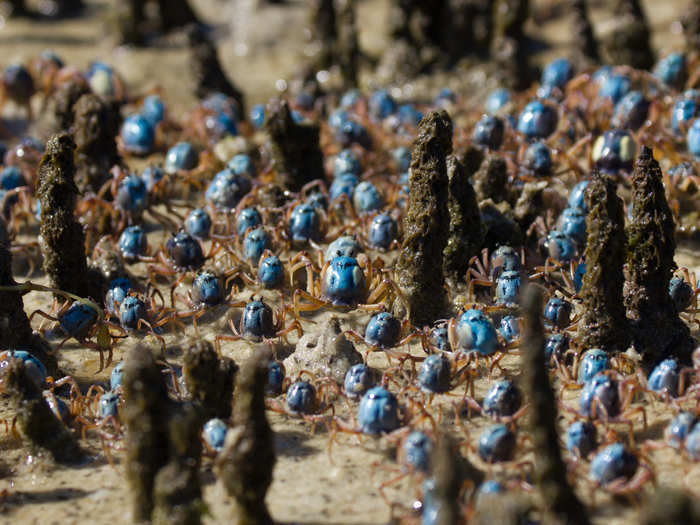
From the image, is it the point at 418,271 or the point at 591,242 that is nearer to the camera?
the point at 591,242

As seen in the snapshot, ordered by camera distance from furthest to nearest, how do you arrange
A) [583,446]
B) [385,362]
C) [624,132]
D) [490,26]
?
[490,26] < [624,132] < [385,362] < [583,446]

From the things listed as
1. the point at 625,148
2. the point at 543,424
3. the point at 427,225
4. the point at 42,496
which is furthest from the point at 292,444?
the point at 625,148

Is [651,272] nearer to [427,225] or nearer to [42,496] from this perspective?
[427,225]

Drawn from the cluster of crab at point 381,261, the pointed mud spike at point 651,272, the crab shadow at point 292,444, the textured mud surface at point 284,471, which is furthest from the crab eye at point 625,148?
the crab shadow at point 292,444

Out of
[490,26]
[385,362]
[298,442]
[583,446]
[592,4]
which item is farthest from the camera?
[592,4]

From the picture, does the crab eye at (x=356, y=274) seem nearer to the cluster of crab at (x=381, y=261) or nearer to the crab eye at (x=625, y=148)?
the cluster of crab at (x=381, y=261)

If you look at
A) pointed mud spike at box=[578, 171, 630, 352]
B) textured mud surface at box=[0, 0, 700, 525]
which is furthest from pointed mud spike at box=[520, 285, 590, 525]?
pointed mud spike at box=[578, 171, 630, 352]

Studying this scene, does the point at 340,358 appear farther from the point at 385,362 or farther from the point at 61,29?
the point at 61,29

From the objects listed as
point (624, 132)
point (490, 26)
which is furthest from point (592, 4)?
point (624, 132)
